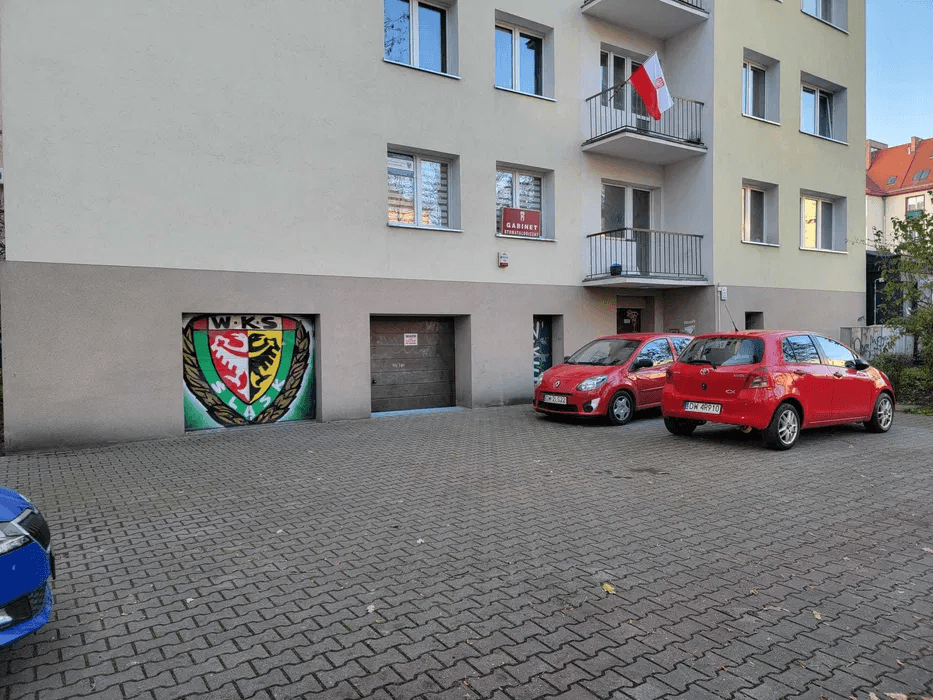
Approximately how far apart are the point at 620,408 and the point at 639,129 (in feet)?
22.8

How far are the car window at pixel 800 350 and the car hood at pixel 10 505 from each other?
8348mm

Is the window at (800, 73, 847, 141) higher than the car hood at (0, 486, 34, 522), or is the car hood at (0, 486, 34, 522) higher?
the window at (800, 73, 847, 141)

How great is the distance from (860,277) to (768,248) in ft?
16.2

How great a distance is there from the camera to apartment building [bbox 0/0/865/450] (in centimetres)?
916

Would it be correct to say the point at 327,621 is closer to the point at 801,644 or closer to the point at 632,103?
the point at 801,644

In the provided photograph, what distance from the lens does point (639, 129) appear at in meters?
14.1

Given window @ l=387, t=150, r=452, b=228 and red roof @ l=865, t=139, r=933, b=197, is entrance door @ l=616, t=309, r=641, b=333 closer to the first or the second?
window @ l=387, t=150, r=452, b=228

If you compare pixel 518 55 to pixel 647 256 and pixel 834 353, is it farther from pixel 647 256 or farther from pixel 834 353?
pixel 834 353

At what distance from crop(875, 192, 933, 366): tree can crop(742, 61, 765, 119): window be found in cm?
596

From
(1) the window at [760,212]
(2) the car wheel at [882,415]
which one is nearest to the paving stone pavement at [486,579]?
(2) the car wheel at [882,415]

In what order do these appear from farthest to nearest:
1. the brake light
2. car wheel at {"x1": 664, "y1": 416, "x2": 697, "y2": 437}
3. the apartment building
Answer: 1. car wheel at {"x1": 664, "y1": 416, "x2": 697, "y2": 437}
2. the apartment building
3. the brake light

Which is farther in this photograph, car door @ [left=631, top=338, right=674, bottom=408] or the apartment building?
car door @ [left=631, top=338, right=674, bottom=408]

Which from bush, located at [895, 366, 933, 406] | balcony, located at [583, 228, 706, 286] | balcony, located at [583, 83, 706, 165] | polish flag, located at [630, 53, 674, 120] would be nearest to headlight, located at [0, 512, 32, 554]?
balcony, located at [583, 228, 706, 286]

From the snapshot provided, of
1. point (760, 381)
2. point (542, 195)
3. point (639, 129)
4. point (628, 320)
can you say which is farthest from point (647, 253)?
point (760, 381)
